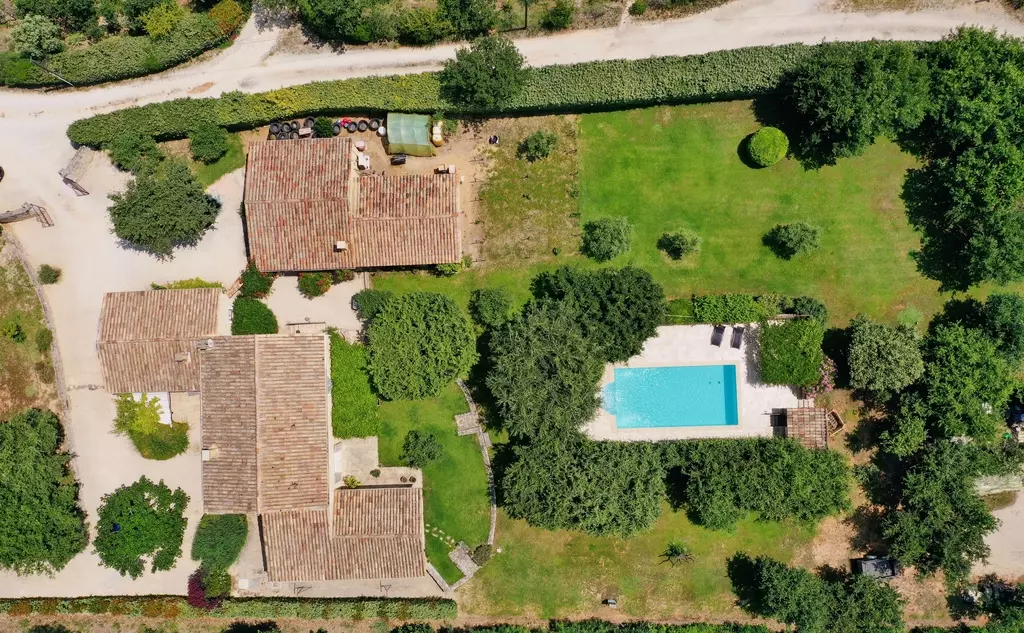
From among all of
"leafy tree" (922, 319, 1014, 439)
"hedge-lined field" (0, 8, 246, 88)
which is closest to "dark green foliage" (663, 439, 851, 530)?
"leafy tree" (922, 319, 1014, 439)

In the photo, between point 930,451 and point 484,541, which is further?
point 484,541

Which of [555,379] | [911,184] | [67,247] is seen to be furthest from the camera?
[67,247]

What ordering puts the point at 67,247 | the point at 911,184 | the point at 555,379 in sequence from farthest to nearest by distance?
the point at 67,247, the point at 911,184, the point at 555,379

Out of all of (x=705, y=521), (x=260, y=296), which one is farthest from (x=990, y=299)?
(x=260, y=296)

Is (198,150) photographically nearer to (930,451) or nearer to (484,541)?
(484,541)

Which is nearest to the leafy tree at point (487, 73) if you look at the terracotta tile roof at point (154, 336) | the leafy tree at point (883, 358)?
the terracotta tile roof at point (154, 336)
